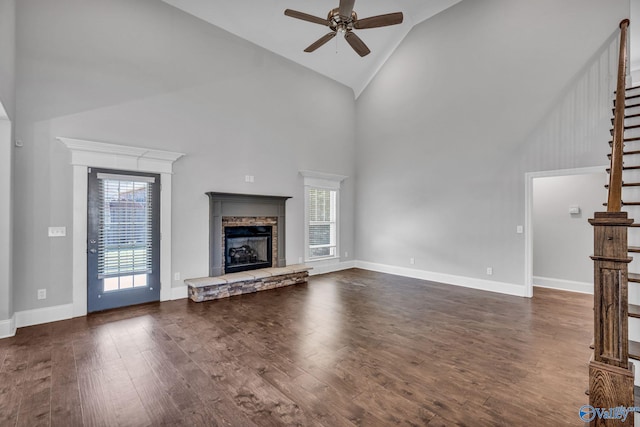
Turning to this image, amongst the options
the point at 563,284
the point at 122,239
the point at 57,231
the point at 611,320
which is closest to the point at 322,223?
the point at 122,239

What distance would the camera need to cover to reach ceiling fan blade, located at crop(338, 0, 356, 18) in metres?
3.41

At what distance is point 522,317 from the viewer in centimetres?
407

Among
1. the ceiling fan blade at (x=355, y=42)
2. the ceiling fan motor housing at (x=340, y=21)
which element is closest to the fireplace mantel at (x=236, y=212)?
the ceiling fan blade at (x=355, y=42)

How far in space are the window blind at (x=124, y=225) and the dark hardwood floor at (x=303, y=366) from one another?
68 cm

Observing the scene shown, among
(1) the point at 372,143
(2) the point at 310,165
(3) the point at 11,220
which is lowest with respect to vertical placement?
(3) the point at 11,220

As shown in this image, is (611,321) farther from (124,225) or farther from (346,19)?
(124,225)

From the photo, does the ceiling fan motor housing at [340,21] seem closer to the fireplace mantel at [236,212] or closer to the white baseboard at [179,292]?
the fireplace mantel at [236,212]

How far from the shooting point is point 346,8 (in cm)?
353

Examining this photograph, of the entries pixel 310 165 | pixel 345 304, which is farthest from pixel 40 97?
pixel 345 304

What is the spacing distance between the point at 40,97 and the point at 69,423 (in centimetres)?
401

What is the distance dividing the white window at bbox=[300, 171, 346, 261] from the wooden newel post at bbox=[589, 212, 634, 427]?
5.44 m

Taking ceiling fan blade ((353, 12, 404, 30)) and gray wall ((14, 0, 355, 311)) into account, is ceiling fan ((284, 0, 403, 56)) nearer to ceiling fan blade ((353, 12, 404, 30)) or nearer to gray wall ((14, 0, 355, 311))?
ceiling fan blade ((353, 12, 404, 30))

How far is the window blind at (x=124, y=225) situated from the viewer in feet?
13.9

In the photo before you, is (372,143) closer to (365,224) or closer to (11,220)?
(365,224)
